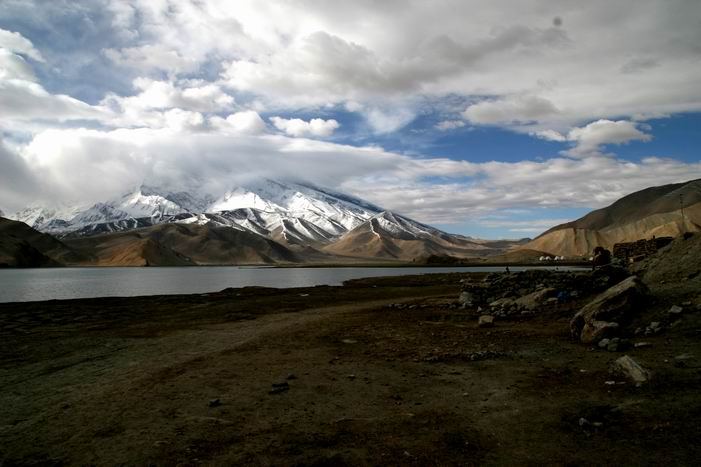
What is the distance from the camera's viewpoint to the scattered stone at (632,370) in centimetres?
1048

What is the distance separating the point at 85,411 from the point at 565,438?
1073 centimetres

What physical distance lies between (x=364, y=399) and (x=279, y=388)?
2403 millimetres

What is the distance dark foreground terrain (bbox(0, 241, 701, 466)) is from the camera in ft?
25.9

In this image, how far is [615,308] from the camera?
1598cm

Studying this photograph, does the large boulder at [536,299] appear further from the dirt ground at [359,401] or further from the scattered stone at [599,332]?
the scattered stone at [599,332]

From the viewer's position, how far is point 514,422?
29.5 feet

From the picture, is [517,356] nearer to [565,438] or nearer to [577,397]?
[577,397]

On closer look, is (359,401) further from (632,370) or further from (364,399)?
(632,370)

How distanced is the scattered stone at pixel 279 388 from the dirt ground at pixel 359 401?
0.05m

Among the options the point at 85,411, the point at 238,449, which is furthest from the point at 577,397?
the point at 85,411

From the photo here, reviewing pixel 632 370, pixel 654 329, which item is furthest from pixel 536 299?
pixel 632 370

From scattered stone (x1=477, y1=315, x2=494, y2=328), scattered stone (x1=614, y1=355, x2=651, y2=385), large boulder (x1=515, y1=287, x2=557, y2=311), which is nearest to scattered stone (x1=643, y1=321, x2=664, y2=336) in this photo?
scattered stone (x1=614, y1=355, x2=651, y2=385)

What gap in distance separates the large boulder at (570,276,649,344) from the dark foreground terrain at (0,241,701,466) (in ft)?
1.61

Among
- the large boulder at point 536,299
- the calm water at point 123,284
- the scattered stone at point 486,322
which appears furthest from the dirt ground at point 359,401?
the calm water at point 123,284
